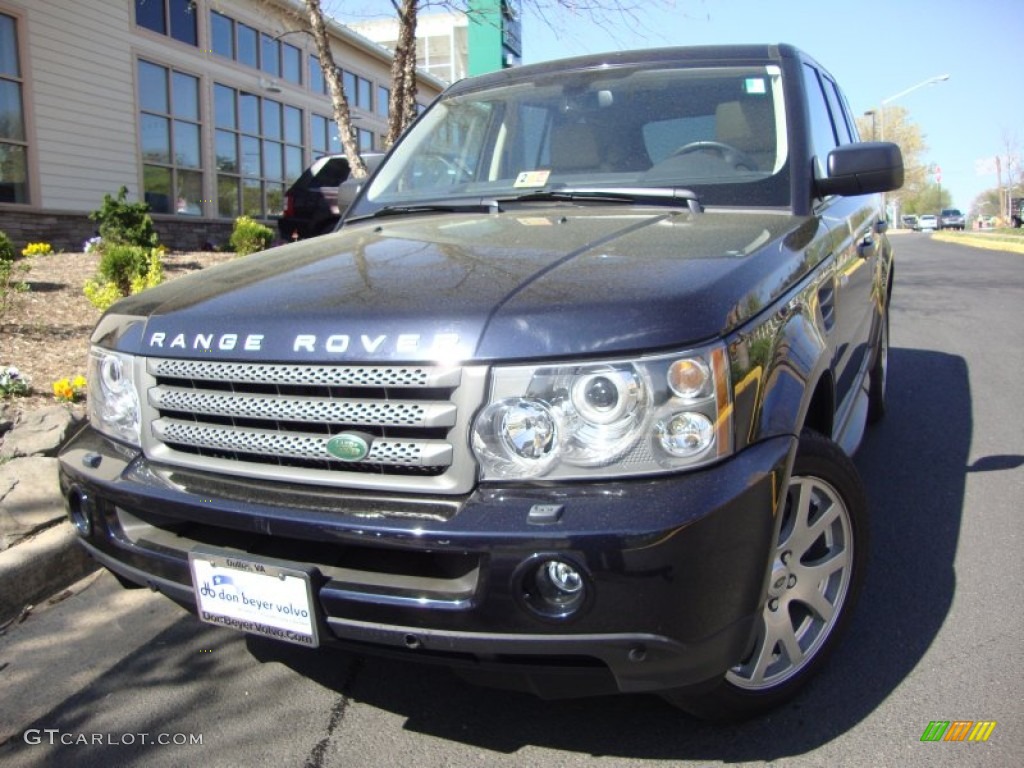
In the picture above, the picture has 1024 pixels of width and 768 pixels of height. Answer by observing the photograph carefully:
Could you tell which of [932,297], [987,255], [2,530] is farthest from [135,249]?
[987,255]

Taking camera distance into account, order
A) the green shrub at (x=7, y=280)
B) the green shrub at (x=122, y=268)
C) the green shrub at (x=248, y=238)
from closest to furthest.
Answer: the green shrub at (x=7, y=280), the green shrub at (x=122, y=268), the green shrub at (x=248, y=238)

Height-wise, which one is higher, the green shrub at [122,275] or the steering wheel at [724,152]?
the steering wheel at [724,152]

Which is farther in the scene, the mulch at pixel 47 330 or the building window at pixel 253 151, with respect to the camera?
the building window at pixel 253 151

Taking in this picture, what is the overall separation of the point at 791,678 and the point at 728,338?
1040mm

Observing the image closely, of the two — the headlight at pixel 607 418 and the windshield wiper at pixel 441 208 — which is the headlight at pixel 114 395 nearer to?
the headlight at pixel 607 418

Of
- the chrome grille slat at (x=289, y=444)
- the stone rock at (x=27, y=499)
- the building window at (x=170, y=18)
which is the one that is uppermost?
the building window at (x=170, y=18)

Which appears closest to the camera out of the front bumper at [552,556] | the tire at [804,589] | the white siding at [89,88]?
the front bumper at [552,556]

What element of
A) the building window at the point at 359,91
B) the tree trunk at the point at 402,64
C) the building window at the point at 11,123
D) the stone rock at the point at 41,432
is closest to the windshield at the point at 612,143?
the stone rock at the point at 41,432

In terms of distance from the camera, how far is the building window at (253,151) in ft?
54.9

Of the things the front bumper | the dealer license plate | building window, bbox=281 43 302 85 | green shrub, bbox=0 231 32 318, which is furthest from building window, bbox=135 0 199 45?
the front bumper

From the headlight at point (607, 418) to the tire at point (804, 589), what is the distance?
46cm

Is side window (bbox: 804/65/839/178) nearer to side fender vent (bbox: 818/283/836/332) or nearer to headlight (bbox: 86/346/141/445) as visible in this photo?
side fender vent (bbox: 818/283/836/332)

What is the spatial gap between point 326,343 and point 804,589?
57.0 inches

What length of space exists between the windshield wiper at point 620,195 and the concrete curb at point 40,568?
2.14 meters
